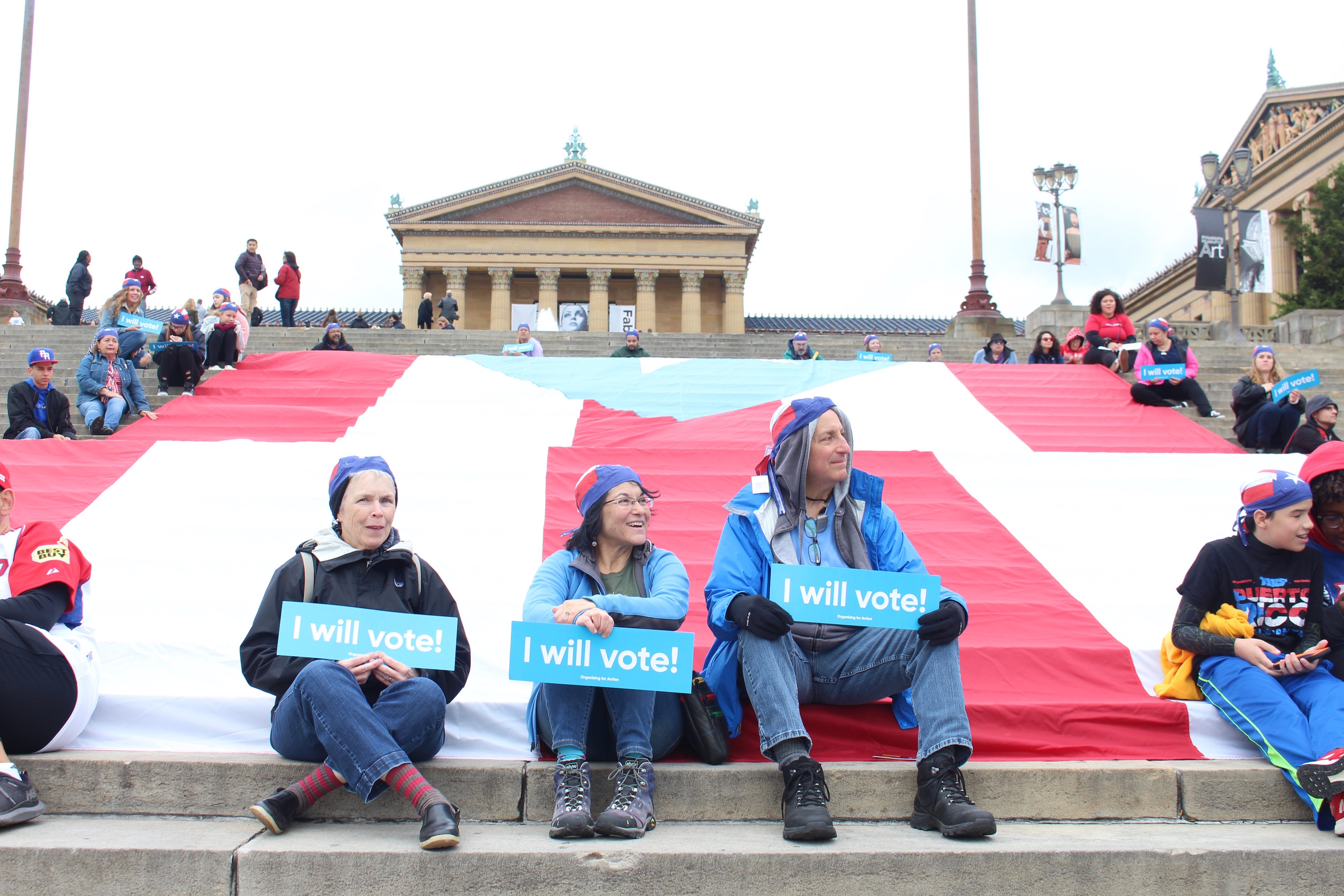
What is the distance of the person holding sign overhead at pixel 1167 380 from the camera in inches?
312

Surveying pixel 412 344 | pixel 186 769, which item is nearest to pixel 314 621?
pixel 186 769

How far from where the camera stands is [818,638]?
120 inches

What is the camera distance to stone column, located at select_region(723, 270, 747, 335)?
1480 inches

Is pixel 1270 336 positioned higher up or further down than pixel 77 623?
higher up

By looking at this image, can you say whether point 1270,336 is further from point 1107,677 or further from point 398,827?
point 398,827

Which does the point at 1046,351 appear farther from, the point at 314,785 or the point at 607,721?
the point at 314,785

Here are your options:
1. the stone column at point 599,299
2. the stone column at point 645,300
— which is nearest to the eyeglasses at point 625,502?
the stone column at point 645,300

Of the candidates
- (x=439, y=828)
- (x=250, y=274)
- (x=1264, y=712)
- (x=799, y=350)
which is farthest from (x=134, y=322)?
(x=1264, y=712)

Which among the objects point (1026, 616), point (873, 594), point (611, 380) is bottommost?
point (1026, 616)

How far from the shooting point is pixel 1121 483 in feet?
19.0

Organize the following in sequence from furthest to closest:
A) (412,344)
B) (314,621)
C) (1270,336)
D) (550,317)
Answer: (550,317) → (1270,336) → (412,344) → (314,621)

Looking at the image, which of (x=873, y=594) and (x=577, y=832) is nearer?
(x=577, y=832)

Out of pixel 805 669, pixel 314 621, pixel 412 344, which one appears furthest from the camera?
pixel 412 344

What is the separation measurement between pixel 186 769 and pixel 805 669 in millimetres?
1890
